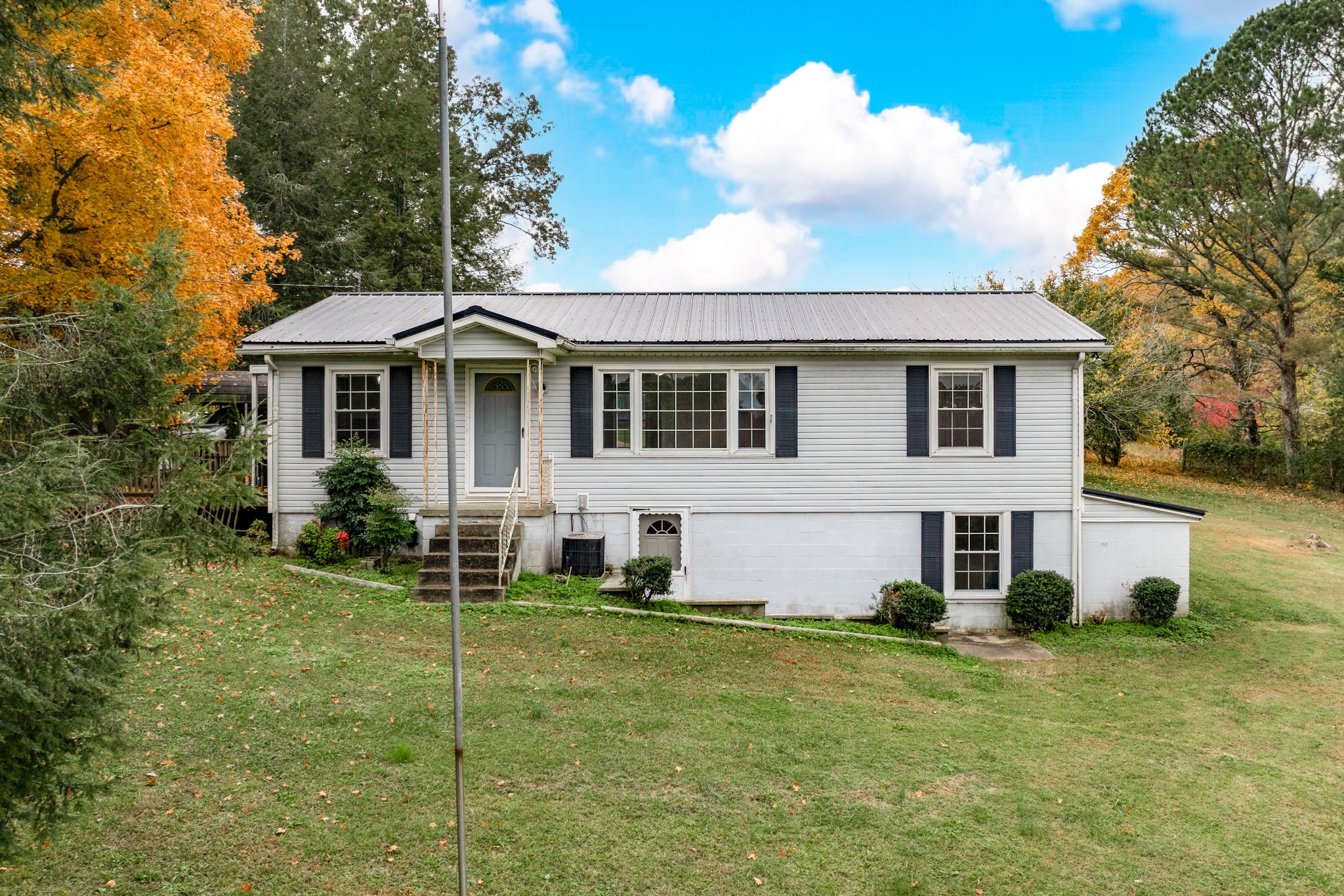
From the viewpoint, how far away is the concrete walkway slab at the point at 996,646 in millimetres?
10805

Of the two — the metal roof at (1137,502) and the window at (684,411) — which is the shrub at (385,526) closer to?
the window at (684,411)

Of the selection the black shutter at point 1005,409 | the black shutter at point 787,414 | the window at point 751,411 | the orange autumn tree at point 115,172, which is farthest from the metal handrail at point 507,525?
the black shutter at point 1005,409

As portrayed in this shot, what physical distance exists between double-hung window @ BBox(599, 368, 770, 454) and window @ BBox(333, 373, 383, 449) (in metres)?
3.94

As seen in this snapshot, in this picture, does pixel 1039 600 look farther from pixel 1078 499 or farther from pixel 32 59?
pixel 32 59

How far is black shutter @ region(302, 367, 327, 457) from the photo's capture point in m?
12.4

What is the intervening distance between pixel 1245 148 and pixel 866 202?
12042mm

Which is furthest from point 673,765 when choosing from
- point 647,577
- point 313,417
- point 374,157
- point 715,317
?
point 374,157

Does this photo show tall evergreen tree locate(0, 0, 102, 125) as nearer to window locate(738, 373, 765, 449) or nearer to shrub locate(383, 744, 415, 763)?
shrub locate(383, 744, 415, 763)

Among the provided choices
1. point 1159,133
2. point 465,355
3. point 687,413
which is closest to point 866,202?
point 1159,133

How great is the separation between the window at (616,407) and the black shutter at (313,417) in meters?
4.85

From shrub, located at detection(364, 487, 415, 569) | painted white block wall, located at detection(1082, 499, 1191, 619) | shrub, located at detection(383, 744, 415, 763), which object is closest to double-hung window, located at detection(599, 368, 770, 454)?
shrub, located at detection(364, 487, 415, 569)

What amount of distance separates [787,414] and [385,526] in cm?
688

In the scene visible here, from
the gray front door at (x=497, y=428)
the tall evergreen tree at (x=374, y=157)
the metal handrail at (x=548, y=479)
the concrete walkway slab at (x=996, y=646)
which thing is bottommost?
the concrete walkway slab at (x=996, y=646)

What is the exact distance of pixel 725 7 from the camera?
51.1 feet
